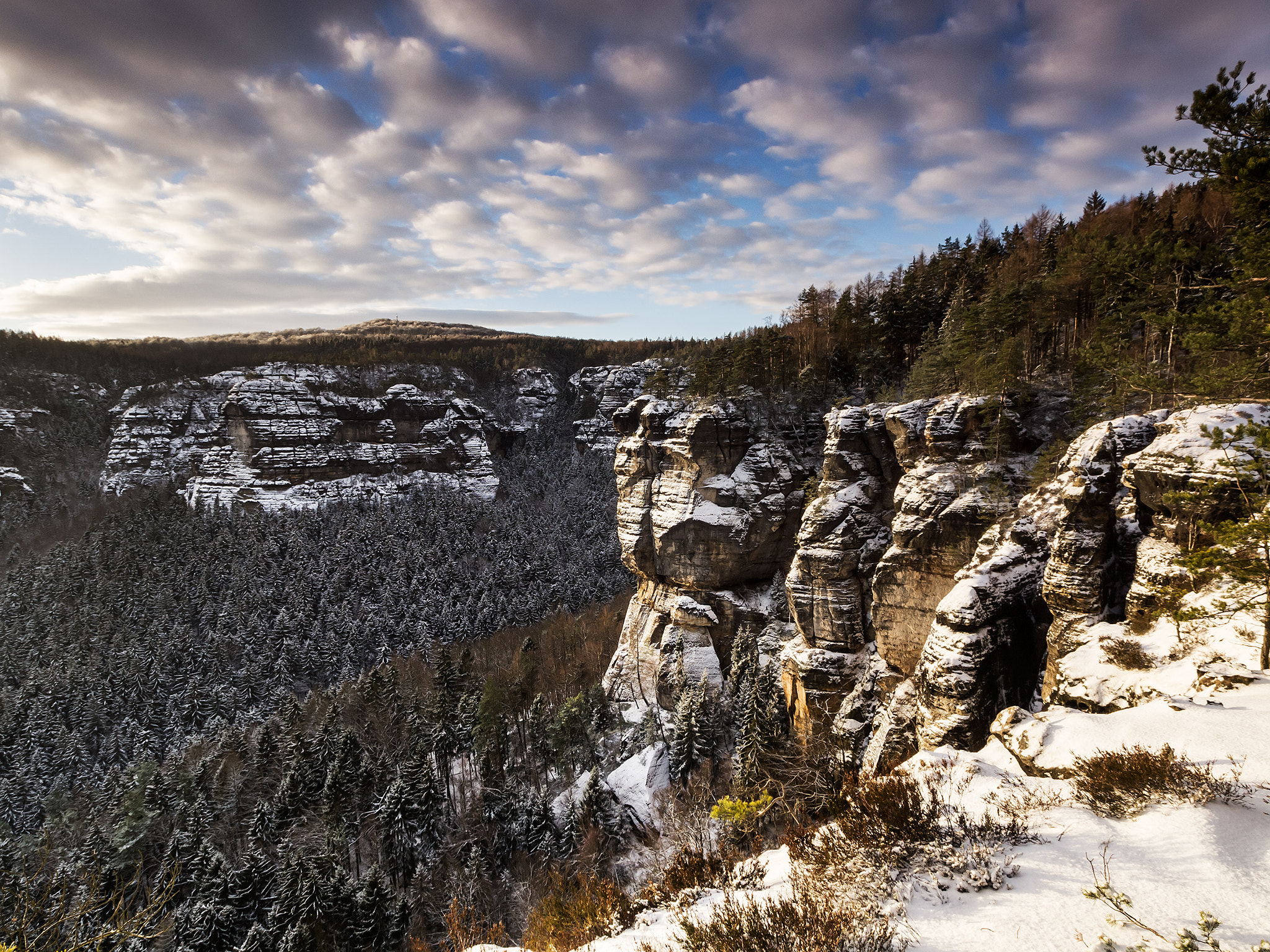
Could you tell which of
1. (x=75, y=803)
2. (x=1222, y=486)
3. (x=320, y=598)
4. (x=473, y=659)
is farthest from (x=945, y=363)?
(x=320, y=598)

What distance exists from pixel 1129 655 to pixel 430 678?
62020 mm

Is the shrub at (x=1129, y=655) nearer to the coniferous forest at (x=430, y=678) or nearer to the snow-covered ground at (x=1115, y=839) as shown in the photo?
the snow-covered ground at (x=1115, y=839)

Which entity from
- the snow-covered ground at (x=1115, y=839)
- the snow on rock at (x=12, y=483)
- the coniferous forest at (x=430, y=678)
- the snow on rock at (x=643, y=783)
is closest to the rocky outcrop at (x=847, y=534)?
the coniferous forest at (x=430, y=678)

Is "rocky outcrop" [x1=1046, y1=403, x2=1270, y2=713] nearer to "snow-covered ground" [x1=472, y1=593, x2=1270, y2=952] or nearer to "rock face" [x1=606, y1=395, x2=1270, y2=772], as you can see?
"rock face" [x1=606, y1=395, x2=1270, y2=772]

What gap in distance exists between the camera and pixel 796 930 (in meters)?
5.64

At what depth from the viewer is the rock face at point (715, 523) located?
41.2 meters

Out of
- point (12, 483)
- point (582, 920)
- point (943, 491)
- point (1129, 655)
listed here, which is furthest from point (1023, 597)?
point (12, 483)

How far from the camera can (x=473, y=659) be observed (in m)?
60.7

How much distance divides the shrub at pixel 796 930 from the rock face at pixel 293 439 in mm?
126943

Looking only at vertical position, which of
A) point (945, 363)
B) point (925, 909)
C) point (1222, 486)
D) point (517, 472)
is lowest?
point (517, 472)

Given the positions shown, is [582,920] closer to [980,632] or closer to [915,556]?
[980,632]

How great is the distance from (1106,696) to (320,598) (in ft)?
280

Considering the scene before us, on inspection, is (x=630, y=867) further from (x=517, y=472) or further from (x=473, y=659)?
(x=517, y=472)

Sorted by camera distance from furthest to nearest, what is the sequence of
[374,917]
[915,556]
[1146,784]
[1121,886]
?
1. [915,556]
2. [374,917]
3. [1146,784]
4. [1121,886]
